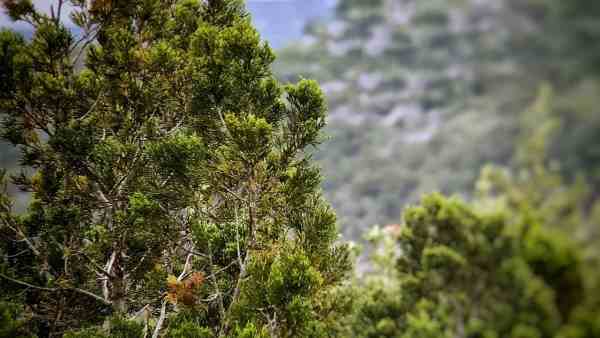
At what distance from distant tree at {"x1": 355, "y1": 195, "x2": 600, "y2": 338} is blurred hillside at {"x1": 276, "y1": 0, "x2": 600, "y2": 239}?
0.34 metres

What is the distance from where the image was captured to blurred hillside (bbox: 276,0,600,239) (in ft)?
6.82

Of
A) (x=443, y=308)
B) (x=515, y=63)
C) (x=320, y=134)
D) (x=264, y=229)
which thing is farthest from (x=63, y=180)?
(x=515, y=63)

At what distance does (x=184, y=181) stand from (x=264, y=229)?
1.03 m

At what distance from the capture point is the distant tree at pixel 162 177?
3992 mm

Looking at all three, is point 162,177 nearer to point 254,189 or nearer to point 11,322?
point 254,189

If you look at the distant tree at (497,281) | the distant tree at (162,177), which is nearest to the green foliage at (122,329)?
the distant tree at (162,177)

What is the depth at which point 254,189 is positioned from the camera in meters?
4.09

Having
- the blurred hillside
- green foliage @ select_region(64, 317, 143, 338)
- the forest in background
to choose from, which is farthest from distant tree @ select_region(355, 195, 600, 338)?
green foliage @ select_region(64, 317, 143, 338)

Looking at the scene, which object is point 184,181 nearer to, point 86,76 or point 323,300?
point 86,76

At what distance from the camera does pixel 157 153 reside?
Answer: 13.0 feet

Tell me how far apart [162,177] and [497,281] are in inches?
135

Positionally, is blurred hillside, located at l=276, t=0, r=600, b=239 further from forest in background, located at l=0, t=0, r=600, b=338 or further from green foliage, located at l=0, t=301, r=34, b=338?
green foliage, located at l=0, t=301, r=34, b=338

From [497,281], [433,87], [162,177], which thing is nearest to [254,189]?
[162,177]

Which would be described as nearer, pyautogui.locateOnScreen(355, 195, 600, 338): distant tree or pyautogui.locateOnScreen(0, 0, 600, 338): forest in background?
pyautogui.locateOnScreen(355, 195, 600, 338): distant tree
